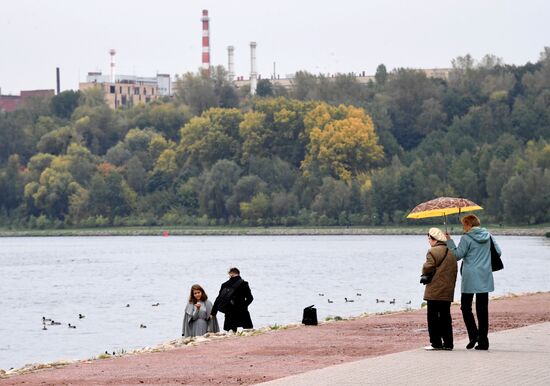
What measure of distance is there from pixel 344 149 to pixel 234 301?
126847 millimetres

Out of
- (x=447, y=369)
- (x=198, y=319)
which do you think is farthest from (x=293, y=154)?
(x=447, y=369)

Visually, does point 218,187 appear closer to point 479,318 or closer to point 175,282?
point 175,282

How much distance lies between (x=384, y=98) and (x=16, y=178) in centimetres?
4038

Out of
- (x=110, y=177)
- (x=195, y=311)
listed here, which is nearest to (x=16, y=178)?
(x=110, y=177)

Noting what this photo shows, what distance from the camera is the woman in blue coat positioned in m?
20.9

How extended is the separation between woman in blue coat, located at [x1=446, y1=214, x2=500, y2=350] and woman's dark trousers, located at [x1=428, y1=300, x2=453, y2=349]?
237mm

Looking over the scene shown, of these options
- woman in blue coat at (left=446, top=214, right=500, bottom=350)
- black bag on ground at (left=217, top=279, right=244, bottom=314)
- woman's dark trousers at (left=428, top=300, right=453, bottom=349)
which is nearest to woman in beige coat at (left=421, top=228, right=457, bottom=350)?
woman's dark trousers at (left=428, top=300, right=453, bottom=349)

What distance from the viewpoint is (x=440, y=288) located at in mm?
21000

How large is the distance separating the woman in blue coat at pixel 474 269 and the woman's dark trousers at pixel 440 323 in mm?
237

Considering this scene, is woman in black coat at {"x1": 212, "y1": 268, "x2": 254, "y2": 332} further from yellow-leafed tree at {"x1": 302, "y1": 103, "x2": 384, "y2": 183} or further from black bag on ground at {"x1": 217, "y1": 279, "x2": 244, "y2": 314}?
yellow-leafed tree at {"x1": 302, "y1": 103, "x2": 384, "y2": 183}

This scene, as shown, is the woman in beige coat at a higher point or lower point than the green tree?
lower

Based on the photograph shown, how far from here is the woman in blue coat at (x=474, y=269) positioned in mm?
20922

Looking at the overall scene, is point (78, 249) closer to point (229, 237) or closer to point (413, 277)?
point (229, 237)

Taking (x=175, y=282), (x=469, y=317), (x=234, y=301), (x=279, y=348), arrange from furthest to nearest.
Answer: (x=175, y=282), (x=234, y=301), (x=279, y=348), (x=469, y=317)
